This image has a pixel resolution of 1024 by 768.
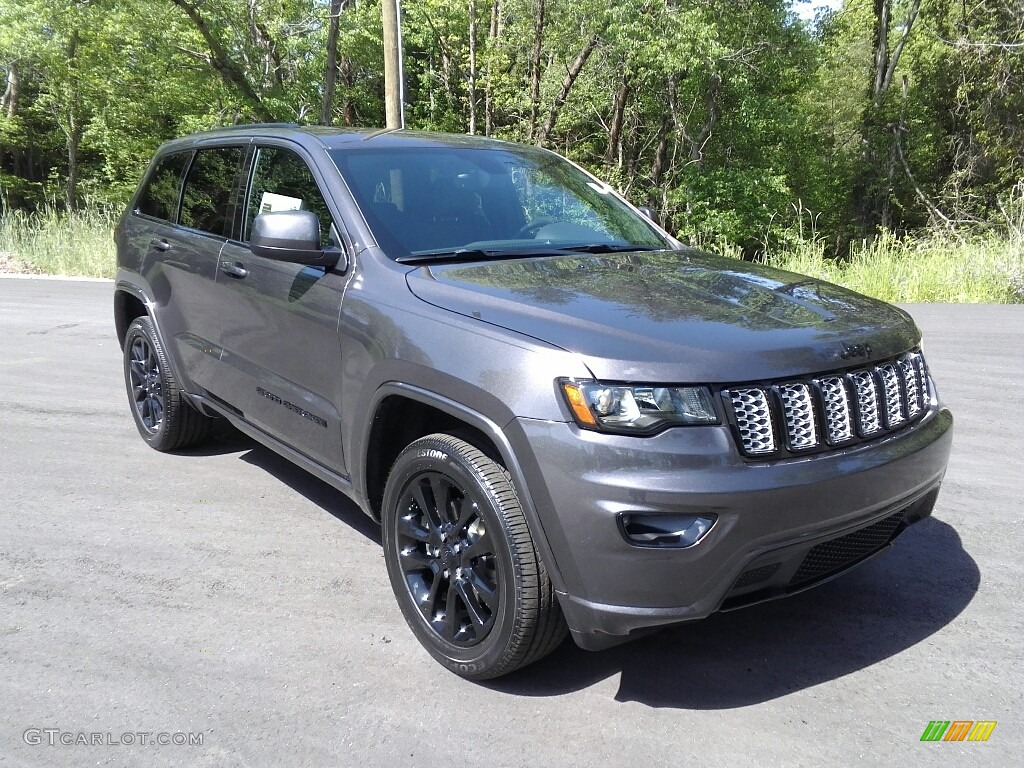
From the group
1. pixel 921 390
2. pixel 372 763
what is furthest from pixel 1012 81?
pixel 372 763

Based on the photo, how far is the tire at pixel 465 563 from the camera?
2.64 metres

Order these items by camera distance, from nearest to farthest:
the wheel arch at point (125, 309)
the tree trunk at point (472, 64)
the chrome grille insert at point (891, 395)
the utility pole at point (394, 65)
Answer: the chrome grille insert at point (891, 395), the wheel arch at point (125, 309), the utility pole at point (394, 65), the tree trunk at point (472, 64)

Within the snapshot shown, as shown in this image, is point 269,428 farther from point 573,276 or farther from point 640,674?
point 640,674

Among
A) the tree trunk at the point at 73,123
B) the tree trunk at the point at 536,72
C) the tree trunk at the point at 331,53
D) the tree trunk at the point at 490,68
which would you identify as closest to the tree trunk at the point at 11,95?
the tree trunk at the point at 73,123

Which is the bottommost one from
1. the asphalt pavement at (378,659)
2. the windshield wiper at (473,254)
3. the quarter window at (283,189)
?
the asphalt pavement at (378,659)

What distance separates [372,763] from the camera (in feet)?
8.36

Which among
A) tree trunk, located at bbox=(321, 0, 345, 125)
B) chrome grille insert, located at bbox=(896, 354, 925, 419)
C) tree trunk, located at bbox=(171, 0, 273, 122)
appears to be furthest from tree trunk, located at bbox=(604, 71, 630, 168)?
chrome grille insert, located at bbox=(896, 354, 925, 419)

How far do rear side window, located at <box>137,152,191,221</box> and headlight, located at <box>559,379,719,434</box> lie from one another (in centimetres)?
354

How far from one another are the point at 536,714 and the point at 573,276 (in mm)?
1557

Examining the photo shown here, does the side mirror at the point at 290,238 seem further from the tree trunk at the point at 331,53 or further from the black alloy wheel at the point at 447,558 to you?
the tree trunk at the point at 331,53

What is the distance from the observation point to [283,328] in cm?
376

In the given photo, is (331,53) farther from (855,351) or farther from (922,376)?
(855,351)

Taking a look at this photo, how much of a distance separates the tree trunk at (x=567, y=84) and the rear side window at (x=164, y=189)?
1802cm

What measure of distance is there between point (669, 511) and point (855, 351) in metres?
0.87
